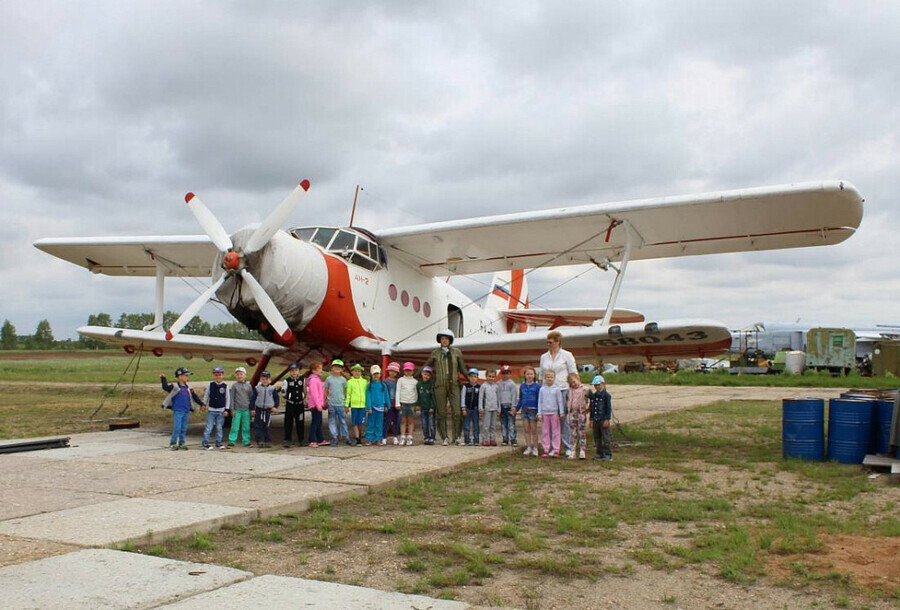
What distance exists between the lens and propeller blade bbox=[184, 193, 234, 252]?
11.2 metres

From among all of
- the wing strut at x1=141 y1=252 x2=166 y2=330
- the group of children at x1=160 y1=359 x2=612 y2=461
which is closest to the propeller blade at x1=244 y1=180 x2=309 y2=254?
the group of children at x1=160 y1=359 x2=612 y2=461

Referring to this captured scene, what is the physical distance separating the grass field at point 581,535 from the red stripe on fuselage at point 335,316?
4761 mm

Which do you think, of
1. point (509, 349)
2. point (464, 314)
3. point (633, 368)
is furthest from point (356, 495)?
point (633, 368)

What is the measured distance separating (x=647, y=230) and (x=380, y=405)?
6.30 m

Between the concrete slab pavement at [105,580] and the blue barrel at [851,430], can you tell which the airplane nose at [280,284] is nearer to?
the concrete slab pavement at [105,580]

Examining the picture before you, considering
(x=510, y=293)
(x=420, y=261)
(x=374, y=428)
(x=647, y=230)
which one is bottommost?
(x=374, y=428)

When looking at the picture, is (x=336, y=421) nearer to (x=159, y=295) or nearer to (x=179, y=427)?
(x=179, y=427)

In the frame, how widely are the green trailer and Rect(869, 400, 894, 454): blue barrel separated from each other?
1462 inches

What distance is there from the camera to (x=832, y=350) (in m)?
42.2

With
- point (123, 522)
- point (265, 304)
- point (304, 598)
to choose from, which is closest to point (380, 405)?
point (265, 304)

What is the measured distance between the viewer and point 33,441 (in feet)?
33.1

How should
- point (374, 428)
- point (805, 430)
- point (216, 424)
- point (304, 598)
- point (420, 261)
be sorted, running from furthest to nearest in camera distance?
point (420, 261) < point (374, 428) < point (216, 424) < point (805, 430) < point (304, 598)

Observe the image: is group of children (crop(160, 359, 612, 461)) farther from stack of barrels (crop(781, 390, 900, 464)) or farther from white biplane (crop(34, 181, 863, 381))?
stack of barrels (crop(781, 390, 900, 464))

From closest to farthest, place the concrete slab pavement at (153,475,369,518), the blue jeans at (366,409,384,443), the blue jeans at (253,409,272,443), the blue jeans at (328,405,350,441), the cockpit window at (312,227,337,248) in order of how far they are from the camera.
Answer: the concrete slab pavement at (153,475,369,518) → the blue jeans at (253,409,272,443) → the blue jeans at (328,405,350,441) → the blue jeans at (366,409,384,443) → the cockpit window at (312,227,337,248)
